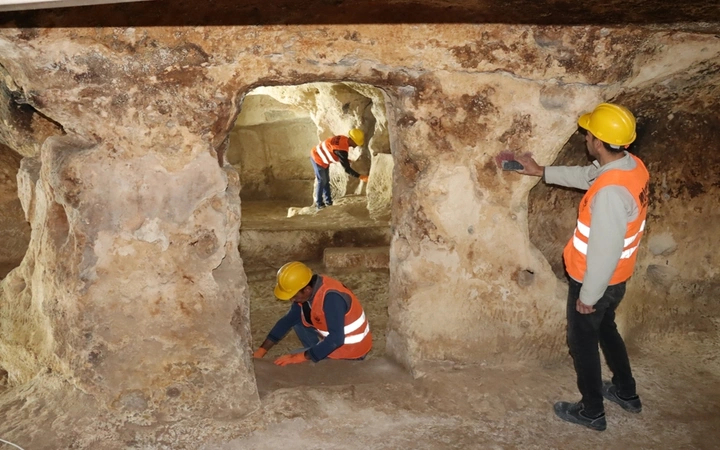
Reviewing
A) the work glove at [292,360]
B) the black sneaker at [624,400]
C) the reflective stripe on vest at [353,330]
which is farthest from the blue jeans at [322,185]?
the black sneaker at [624,400]

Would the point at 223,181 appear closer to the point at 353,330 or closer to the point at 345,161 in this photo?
the point at 353,330

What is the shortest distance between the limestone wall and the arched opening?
1984 mm

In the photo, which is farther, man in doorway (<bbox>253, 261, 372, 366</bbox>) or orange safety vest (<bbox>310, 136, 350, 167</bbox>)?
orange safety vest (<bbox>310, 136, 350, 167</bbox>)

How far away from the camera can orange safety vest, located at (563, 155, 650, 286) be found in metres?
2.75

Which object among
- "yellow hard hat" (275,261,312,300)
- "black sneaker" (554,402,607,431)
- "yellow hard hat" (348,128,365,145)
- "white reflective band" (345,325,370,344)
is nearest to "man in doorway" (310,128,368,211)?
"yellow hard hat" (348,128,365,145)

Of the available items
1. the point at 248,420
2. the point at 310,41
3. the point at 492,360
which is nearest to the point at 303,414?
the point at 248,420

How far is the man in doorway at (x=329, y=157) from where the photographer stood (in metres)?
8.80

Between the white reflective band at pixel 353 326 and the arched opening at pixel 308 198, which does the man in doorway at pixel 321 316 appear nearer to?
the white reflective band at pixel 353 326

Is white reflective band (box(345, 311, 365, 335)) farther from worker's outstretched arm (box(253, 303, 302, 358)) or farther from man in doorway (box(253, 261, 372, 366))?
worker's outstretched arm (box(253, 303, 302, 358))

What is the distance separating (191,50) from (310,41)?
1.90ft

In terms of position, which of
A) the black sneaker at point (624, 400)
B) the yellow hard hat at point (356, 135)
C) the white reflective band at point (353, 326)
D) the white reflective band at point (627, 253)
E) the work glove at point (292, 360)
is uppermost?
the white reflective band at point (627, 253)

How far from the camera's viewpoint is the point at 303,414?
10.3ft

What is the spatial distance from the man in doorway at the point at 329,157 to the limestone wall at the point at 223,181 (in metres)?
5.24

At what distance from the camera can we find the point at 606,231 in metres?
2.69
